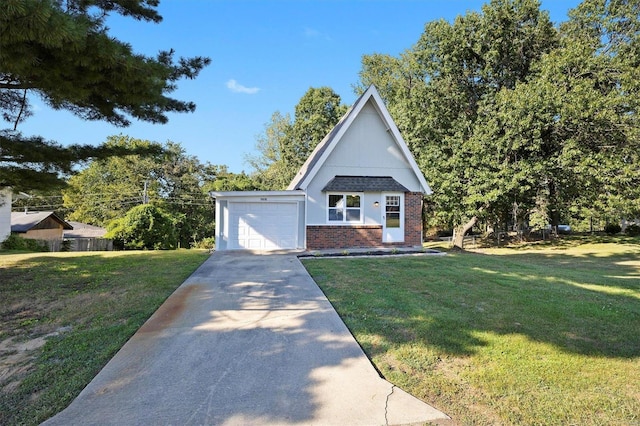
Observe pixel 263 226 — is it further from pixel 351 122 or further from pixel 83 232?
pixel 83 232

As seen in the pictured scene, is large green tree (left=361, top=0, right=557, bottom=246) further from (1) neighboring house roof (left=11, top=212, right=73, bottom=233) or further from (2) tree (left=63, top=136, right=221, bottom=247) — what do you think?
(1) neighboring house roof (left=11, top=212, right=73, bottom=233)

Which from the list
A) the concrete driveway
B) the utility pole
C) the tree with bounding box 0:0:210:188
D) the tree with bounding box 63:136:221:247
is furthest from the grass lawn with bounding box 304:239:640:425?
the tree with bounding box 63:136:221:247

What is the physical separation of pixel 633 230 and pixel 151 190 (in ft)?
157

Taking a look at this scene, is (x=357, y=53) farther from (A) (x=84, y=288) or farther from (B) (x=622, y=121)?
(A) (x=84, y=288)

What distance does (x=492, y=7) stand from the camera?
1873cm

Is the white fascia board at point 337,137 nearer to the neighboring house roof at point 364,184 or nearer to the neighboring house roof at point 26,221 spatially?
the neighboring house roof at point 364,184

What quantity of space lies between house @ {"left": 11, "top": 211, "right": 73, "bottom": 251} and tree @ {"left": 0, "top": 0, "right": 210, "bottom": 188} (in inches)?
832

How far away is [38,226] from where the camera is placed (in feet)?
89.0

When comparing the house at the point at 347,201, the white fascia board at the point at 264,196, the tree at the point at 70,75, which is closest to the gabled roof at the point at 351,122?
the house at the point at 347,201

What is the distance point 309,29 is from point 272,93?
8.81m

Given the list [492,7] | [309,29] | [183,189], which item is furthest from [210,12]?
[183,189]

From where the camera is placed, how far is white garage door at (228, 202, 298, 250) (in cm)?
1373

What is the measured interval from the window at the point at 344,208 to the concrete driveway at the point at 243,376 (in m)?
8.46

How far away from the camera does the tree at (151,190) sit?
37688mm
